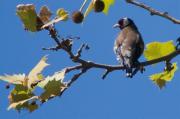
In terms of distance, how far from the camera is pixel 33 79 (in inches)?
125

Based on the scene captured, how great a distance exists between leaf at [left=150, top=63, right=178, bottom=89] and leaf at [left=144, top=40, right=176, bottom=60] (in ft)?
0.57

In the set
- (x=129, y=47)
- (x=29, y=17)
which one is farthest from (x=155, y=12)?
(x=129, y=47)

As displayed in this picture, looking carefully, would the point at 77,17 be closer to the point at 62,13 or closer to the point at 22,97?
the point at 62,13

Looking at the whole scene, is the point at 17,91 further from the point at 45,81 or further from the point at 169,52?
the point at 169,52

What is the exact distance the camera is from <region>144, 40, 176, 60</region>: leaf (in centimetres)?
346

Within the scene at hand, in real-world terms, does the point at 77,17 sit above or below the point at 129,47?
above

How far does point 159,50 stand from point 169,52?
79mm

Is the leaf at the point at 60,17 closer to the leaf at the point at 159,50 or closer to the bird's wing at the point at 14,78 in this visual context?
the bird's wing at the point at 14,78

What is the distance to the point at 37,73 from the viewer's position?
3191 mm

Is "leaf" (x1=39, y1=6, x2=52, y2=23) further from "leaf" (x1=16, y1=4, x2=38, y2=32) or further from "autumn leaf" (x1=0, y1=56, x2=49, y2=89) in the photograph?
"autumn leaf" (x1=0, y1=56, x2=49, y2=89)

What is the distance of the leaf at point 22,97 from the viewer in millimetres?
3062

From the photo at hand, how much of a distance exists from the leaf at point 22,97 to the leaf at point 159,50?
91cm

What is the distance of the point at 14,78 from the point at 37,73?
0.17 m

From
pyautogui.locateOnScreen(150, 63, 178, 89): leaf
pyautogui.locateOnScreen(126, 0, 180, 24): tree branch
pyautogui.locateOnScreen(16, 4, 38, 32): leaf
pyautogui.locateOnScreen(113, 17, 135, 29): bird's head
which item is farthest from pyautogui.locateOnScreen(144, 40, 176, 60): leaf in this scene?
pyautogui.locateOnScreen(113, 17, 135, 29): bird's head
